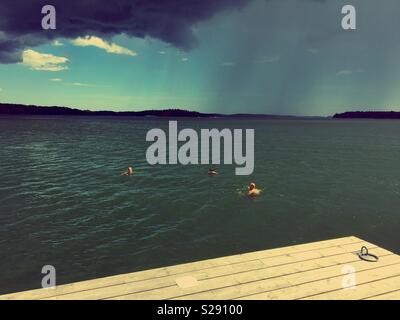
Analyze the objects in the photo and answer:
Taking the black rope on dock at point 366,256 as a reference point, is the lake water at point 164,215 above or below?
below

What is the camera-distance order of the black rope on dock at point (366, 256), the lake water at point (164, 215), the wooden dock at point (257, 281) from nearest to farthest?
the wooden dock at point (257, 281), the black rope on dock at point (366, 256), the lake water at point (164, 215)

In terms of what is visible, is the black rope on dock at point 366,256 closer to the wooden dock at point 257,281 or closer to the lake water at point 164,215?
the wooden dock at point 257,281

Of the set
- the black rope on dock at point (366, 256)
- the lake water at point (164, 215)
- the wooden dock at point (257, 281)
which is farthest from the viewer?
the lake water at point (164, 215)

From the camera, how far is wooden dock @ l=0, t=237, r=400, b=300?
9281mm

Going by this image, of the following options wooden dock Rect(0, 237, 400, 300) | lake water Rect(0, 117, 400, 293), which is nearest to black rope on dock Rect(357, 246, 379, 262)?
wooden dock Rect(0, 237, 400, 300)

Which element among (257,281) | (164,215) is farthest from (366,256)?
(164,215)

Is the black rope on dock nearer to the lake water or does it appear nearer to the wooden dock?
the wooden dock

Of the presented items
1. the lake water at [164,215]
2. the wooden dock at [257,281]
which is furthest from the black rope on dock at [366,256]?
the lake water at [164,215]

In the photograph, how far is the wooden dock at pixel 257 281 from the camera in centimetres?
928

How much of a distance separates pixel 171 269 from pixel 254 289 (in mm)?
2904

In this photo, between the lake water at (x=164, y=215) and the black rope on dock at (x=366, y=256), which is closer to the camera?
the black rope on dock at (x=366, y=256)

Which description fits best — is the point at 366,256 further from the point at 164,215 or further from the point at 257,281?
the point at 164,215

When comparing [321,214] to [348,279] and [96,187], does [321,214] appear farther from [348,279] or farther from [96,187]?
[96,187]

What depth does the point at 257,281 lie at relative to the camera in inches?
393
